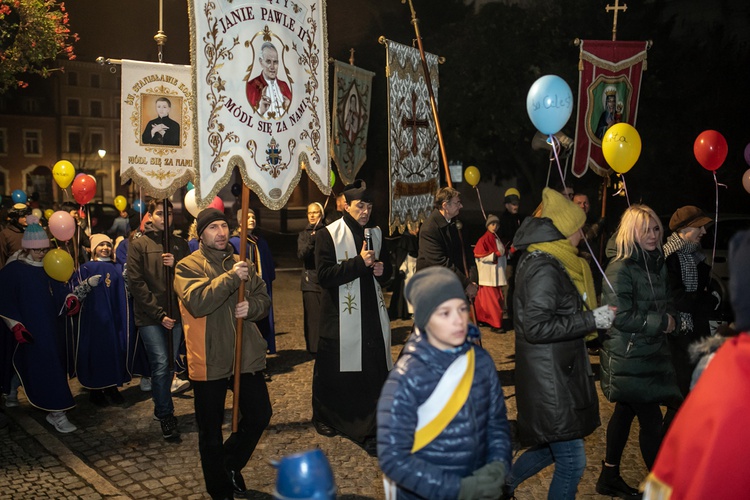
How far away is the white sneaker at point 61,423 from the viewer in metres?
6.70

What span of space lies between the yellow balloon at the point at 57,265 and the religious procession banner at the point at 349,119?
11.2ft

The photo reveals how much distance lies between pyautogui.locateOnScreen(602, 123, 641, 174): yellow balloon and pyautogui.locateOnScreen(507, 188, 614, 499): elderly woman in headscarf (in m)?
2.72

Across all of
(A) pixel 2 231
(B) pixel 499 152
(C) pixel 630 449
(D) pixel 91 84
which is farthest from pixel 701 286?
(D) pixel 91 84

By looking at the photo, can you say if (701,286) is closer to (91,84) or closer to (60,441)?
(60,441)

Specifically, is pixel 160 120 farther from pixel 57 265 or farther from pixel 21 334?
pixel 21 334

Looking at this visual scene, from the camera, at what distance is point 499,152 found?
2561 cm

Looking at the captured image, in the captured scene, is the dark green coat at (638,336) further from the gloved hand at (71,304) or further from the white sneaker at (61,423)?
the gloved hand at (71,304)

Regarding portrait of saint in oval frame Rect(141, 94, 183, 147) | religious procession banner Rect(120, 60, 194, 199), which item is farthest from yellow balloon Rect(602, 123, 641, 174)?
portrait of saint in oval frame Rect(141, 94, 183, 147)

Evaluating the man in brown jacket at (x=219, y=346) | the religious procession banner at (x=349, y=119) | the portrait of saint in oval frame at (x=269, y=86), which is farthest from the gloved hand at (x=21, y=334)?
the religious procession banner at (x=349, y=119)

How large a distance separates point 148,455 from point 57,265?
6.14ft

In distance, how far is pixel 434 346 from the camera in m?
2.94

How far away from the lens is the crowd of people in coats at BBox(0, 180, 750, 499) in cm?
279

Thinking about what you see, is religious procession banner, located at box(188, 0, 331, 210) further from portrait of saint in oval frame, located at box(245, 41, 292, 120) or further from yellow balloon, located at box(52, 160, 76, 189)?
yellow balloon, located at box(52, 160, 76, 189)

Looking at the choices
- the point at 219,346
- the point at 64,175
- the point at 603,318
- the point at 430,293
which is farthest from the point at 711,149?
the point at 64,175
